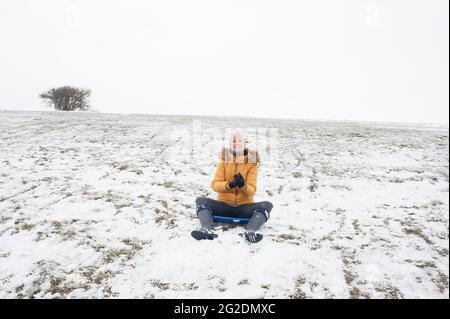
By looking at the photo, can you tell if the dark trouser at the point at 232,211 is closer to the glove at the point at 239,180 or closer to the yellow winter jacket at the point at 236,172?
the yellow winter jacket at the point at 236,172

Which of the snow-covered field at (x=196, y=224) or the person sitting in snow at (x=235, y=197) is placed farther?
the person sitting in snow at (x=235, y=197)

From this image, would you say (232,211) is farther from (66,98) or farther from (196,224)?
(66,98)

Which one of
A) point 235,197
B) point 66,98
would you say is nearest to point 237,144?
point 235,197

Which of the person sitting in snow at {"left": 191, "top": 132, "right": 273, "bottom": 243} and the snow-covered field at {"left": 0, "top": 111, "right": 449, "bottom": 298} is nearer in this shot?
the snow-covered field at {"left": 0, "top": 111, "right": 449, "bottom": 298}

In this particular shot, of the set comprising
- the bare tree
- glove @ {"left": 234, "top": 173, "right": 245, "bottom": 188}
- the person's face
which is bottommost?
glove @ {"left": 234, "top": 173, "right": 245, "bottom": 188}

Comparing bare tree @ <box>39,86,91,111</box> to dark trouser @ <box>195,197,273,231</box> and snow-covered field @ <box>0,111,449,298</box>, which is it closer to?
snow-covered field @ <box>0,111,449,298</box>

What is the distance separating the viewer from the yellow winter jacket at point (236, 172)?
6125 mm

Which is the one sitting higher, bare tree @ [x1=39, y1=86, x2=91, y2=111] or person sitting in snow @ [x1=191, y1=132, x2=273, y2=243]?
bare tree @ [x1=39, y1=86, x2=91, y2=111]

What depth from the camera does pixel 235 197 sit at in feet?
20.2

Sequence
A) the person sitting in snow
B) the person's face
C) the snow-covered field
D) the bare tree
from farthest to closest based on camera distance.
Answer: the bare tree → the person's face → the person sitting in snow → the snow-covered field

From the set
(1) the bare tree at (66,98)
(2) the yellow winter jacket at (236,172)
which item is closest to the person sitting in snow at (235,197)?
(2) the yellow winter jacket at (236,172)

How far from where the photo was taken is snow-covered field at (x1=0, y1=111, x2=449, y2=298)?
4.29m

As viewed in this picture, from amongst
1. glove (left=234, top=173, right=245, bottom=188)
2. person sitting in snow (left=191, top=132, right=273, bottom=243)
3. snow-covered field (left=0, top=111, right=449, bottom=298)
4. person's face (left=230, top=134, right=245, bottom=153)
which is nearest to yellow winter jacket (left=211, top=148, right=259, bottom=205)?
person sitting in snow (left=191, top=132, right=273, bottom=243)

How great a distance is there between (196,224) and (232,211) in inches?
28.5
